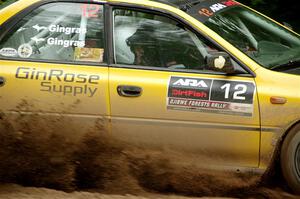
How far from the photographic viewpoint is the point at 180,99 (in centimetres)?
468

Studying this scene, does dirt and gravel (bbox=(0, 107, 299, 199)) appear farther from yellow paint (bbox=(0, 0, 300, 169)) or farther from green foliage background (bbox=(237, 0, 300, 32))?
green foliage background (bbox=(237, 0, 300, 32))

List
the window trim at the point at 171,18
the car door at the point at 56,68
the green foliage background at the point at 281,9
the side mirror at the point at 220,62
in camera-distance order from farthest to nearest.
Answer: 1. the green foliage background at the point at 281,9
2. the car door at the point at 56,68
3. the window trim at the point at 171,18
4. the side mirror at the point at 220,62

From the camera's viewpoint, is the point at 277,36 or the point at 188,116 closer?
the point at 188,116

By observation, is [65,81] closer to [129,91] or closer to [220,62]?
[129,91]

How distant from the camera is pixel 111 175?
16.0 feet

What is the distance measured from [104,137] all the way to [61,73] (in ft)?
2.12

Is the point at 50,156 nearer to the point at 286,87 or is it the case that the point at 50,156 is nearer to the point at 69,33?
the point at 69,33

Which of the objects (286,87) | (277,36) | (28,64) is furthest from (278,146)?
(28,64)

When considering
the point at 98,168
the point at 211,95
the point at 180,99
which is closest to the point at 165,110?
the point at 180,99

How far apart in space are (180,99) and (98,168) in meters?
0.93

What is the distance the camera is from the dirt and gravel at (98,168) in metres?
4.77

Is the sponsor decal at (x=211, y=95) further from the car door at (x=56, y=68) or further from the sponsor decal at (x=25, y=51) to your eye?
the sponsor decal at (x=25, y=51)

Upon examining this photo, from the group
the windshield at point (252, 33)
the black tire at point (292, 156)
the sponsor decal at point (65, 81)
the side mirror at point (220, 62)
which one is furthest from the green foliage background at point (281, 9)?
A: the sponsor decal at point (65, 81)

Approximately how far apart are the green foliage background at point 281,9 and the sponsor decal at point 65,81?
369 cm
